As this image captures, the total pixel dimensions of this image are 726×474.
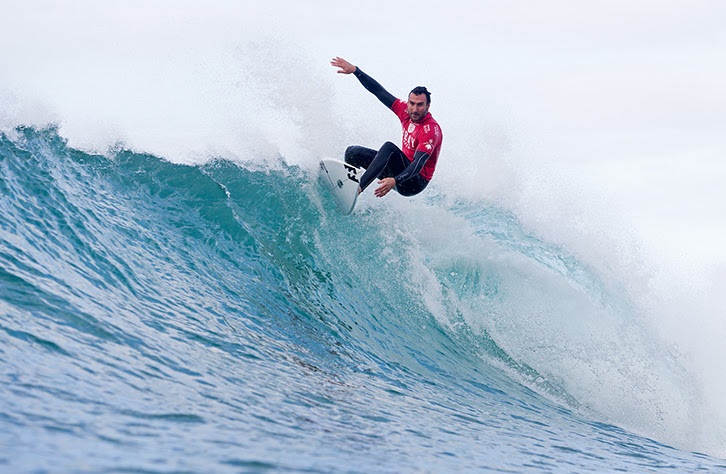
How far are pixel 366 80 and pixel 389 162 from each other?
1.06 m

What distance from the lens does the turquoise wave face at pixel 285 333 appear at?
379cm

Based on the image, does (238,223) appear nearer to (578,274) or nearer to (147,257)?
(147,257)

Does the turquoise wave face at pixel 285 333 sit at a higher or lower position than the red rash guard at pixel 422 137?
lower

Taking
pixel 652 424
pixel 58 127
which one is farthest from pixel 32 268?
pixel 652 424

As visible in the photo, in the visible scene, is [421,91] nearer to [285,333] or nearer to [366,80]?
[366,80]

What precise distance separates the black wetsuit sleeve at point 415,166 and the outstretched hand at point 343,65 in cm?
140

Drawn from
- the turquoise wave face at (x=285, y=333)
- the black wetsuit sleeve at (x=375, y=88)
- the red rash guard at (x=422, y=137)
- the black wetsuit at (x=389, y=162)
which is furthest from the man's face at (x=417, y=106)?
the turquoise wave face at (x=285, y=333)

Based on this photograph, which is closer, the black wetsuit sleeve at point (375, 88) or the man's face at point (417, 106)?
the man's face at point (417, 106)

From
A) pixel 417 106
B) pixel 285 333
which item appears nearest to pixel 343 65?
pixel 417 106

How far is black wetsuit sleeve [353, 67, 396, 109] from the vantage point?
8469mm

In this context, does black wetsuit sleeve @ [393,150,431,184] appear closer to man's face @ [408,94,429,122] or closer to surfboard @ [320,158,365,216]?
man's face @ [408,94,429,122]

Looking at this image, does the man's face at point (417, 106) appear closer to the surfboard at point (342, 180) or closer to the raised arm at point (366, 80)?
the raised arm at point (366, 80)

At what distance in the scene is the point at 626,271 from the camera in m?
9.94

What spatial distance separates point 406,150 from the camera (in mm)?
8289
